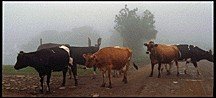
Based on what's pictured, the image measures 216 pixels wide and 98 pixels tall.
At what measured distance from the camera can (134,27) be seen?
50.2 meters

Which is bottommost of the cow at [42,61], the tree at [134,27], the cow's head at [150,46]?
the cow at [42,61]

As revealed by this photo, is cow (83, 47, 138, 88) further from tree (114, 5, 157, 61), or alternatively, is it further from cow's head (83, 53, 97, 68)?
tree (114, 5, 157, 61)

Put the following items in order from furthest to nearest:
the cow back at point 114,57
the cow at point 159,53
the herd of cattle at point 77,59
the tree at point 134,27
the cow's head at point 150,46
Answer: the tree at point 134,27 → the cow at point 159,53 → the cow's head at point 150,46 → the cow back at point 114,57 → the herd of cattle at point 77,59

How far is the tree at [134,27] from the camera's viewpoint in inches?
1978

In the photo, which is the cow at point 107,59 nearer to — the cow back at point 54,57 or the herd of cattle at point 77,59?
the herd of cattle at point 77,59

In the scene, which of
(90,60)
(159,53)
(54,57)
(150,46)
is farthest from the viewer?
(159,53)

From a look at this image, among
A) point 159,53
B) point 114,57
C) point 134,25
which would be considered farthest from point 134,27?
point 114,57

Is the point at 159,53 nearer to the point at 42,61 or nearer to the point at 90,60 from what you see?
the point at 90,60

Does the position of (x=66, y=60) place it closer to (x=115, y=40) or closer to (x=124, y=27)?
(x=124, y=27)

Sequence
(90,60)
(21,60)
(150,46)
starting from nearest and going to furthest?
(21,60), (90,60), (150,46)

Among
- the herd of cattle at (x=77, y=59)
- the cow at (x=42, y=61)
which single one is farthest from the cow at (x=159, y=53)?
the cow at (x=42, y=61)

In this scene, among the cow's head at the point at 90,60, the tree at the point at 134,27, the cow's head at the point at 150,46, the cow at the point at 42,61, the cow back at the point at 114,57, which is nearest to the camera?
the cow at the point at 42,61

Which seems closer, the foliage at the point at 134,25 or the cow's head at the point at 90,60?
the cow's head at the point at 90,60

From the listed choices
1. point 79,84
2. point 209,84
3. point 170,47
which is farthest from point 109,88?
point 170,47
